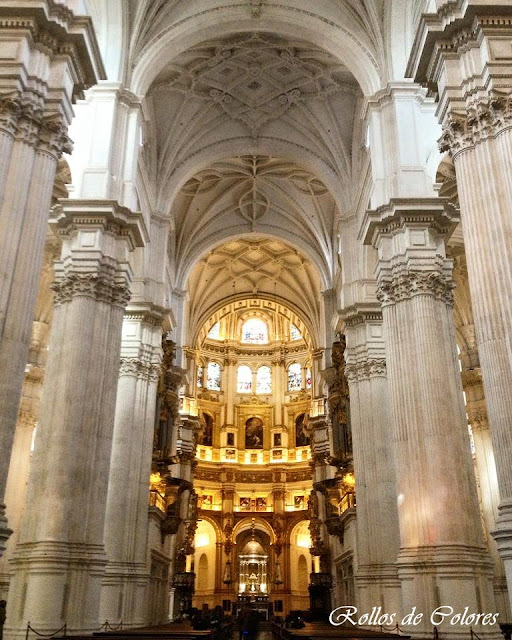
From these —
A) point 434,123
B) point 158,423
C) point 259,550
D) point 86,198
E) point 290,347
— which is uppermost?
point 290,347

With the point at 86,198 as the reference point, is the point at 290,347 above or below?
above

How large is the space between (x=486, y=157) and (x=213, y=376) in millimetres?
35737

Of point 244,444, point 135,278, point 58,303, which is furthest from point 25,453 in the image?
point 244,444

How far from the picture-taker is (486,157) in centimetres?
990

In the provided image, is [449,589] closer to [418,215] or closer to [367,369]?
[418,215]

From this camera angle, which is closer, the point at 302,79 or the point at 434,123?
the point at 434,123

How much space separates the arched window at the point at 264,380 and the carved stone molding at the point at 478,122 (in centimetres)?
3523

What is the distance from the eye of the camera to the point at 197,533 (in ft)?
133

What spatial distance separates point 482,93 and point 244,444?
3525cm

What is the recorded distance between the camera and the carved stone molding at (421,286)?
48.9ft

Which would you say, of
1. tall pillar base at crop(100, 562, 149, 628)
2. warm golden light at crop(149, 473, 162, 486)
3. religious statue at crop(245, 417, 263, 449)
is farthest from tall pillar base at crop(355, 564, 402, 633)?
religious statue at crop(245, 417, 263, 449)

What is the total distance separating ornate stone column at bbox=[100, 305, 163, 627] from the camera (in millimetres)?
18016

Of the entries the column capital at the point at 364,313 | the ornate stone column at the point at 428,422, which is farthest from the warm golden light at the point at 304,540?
the ornate stone column at the point at 428,422

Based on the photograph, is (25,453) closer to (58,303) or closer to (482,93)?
(58,303)
